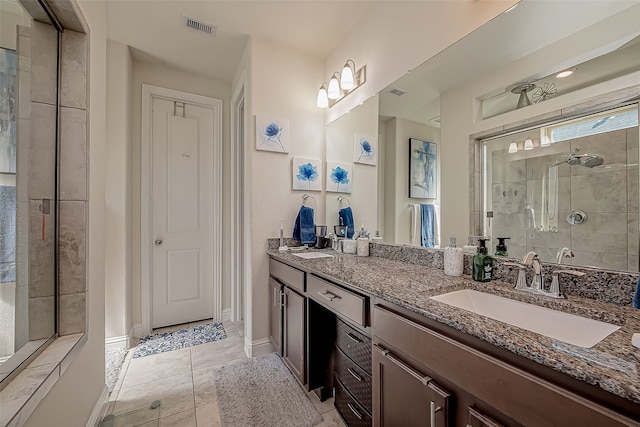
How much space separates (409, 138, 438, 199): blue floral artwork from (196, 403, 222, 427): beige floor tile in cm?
171

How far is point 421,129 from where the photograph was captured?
1578mm

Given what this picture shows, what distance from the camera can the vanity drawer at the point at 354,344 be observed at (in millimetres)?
1170

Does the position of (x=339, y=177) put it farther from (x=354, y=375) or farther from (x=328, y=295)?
(x=354, y=375)

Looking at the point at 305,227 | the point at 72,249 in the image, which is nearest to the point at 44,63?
the point at 72,249

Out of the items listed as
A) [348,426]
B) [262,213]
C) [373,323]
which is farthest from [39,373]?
[262,213]

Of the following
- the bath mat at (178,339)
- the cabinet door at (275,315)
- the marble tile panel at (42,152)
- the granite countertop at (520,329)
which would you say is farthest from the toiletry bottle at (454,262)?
the bath mat at (178,339)

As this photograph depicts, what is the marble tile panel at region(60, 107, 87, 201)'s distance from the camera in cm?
116

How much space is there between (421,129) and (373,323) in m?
1.16

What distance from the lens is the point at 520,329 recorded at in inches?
26.0

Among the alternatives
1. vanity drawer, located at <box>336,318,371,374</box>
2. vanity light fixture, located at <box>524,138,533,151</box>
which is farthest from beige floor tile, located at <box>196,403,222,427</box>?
vanity light fixture, located at <box>524,138,533,151</box>

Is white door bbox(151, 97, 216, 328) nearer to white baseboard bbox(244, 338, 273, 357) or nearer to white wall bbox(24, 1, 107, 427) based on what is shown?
white baseboard bbox(244, 338, 273, 357)

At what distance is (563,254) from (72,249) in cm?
198

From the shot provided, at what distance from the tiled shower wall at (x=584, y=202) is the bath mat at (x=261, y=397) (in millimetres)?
1407

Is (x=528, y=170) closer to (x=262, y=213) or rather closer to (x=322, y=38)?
(x=262, y=213)
